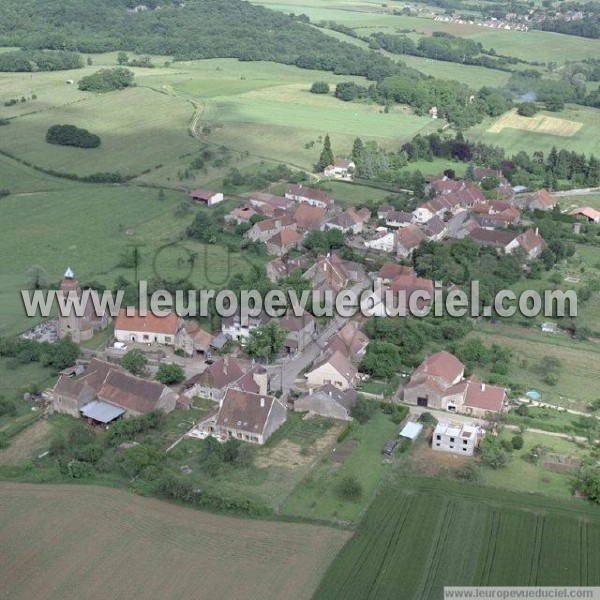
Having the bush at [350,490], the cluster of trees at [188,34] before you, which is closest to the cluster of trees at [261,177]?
the cluster of trees at [188,34]

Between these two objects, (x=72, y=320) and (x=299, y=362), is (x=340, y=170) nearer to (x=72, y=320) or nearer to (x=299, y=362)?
(x=299, y=362)

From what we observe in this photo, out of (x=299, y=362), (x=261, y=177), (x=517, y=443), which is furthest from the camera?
(x=261, y=177)

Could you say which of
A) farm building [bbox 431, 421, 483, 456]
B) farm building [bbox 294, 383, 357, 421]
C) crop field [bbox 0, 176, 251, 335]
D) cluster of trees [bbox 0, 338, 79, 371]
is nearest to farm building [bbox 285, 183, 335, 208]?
crop field [bbox 0, 176, 251, 335]

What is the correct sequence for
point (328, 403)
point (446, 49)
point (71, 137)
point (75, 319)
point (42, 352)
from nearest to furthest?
1. point (328, 403)
2. point (42, 352)
3. point (75, 319)
4. point (71, 137)
5. point (446, 49)

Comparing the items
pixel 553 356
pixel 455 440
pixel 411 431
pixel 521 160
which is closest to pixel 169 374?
pixel 411 431

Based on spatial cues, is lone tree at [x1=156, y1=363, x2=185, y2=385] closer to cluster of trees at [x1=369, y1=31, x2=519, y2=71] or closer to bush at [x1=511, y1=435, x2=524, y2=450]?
bush at [x1=511, y1=435, x2=524, y2=450]

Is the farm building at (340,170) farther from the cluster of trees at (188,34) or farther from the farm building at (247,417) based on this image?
the farm building at (247,417)

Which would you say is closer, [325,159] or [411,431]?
[411,431]
